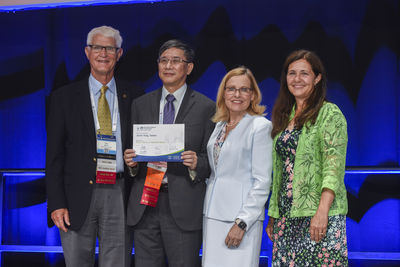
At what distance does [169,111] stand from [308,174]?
35.9 inches

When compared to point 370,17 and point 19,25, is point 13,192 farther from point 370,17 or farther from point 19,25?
point 370,17

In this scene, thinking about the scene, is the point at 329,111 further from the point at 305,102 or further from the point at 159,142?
the point at 159,142

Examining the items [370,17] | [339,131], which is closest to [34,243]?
[339,131]

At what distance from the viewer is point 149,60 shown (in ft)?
15.1

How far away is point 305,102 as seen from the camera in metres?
2.35

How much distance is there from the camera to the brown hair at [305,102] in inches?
89.3

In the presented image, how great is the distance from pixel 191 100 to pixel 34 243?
294 cm

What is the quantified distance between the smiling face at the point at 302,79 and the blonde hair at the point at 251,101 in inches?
8.6

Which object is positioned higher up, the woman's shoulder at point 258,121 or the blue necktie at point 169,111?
the blue necktie at point 169,111

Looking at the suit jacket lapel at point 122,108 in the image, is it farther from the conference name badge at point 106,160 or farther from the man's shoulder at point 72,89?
the man's shoulder at point 72,89

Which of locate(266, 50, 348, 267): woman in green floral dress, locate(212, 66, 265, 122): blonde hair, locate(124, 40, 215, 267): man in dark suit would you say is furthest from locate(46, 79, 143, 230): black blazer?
locate(266, 50, 348, 267): woman in green floral dress

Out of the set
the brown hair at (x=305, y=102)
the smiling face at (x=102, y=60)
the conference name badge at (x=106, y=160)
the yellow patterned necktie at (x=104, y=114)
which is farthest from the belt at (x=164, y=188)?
the smiling face at (x=102, y=60)

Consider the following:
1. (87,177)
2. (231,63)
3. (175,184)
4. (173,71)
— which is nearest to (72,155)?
(87,177)

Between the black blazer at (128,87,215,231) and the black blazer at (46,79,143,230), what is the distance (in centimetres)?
22
